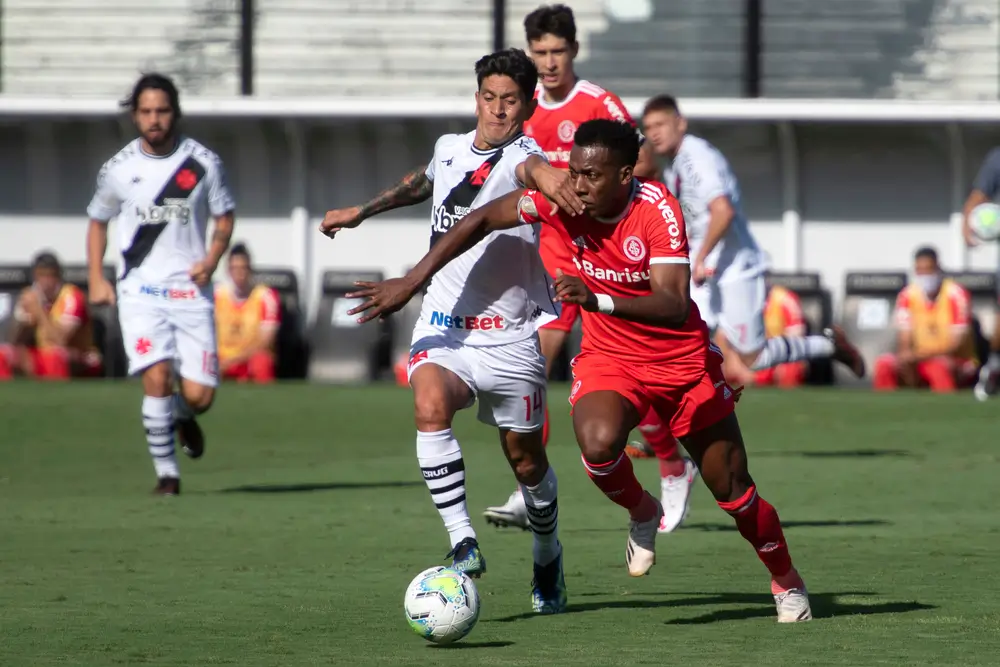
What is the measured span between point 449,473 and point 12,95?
17.6 meters

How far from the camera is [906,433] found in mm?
14891

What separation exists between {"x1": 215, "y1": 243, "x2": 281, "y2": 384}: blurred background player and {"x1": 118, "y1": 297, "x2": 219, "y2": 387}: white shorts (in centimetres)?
1001

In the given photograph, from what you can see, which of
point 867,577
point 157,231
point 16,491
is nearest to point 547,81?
point 157,231

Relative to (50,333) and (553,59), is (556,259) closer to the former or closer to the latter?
(553,59)

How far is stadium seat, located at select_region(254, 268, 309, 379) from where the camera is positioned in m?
22.0

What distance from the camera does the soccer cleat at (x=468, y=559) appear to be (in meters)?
6.58

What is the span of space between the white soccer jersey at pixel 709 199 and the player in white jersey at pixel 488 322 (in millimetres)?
3970

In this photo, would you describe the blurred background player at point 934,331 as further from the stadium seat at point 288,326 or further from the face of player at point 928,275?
the stadium seat at point 288,326

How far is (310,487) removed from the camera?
11617 mm

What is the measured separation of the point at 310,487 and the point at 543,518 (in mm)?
4856

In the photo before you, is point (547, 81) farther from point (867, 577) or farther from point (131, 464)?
point (131, 464)

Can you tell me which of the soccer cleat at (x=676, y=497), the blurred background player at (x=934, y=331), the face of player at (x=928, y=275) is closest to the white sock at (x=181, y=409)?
the soccer cleat at (x=676, y=497)

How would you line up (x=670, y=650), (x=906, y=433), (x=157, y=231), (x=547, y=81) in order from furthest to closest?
(x=906, y=433), (x=157, y=231), (x=547, y=81), (x=670, y=650)

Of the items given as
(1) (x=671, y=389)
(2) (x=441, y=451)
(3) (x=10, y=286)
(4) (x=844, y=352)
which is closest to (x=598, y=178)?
(1) (x=671, y=389)
